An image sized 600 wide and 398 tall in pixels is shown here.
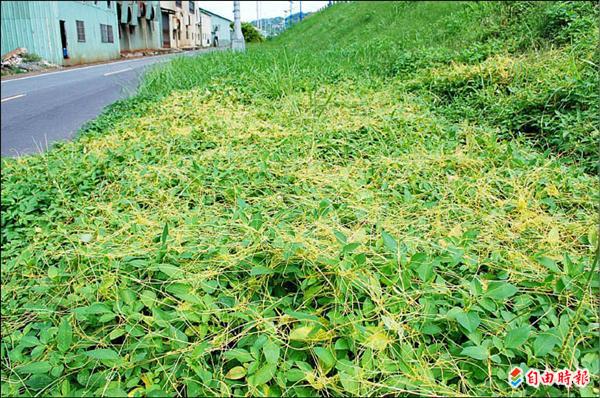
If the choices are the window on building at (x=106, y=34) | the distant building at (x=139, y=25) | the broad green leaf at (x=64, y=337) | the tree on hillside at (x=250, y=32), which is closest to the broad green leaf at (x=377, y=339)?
the broad green leaf at (x=64, y=337)

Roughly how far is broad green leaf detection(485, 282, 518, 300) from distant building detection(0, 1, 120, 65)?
51.1 feet

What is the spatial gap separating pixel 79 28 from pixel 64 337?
17.6m

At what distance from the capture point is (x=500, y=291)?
1305 mm

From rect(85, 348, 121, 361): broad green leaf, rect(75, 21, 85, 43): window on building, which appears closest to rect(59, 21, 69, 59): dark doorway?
rect(75, 21, 85, 43): window on building

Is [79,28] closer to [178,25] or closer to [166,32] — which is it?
[166,32]

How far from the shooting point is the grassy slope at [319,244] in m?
1.22

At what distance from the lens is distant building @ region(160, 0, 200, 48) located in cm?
1568

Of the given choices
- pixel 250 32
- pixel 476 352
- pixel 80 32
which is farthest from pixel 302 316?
pixel 250 32

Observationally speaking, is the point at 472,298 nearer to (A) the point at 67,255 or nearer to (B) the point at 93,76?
(A) the point at 67,255

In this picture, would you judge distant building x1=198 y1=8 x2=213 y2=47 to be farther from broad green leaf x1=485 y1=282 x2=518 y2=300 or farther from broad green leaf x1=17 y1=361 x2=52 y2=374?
broad green leaf x1=485 y1=282 x2=518 y2=300

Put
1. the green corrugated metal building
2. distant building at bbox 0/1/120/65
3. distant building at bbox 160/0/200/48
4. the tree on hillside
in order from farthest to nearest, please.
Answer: the tree on hillside, distant building at bbox 160/0/200/48, the green corrugated metal building, distant building at bbox 0/1/120/65


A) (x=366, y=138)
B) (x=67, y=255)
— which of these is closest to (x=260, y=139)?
(x=366, y=138)

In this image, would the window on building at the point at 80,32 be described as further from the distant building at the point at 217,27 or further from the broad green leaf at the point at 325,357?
the broad green leaf at the point at 325,357

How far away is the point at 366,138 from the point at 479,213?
125 cm
